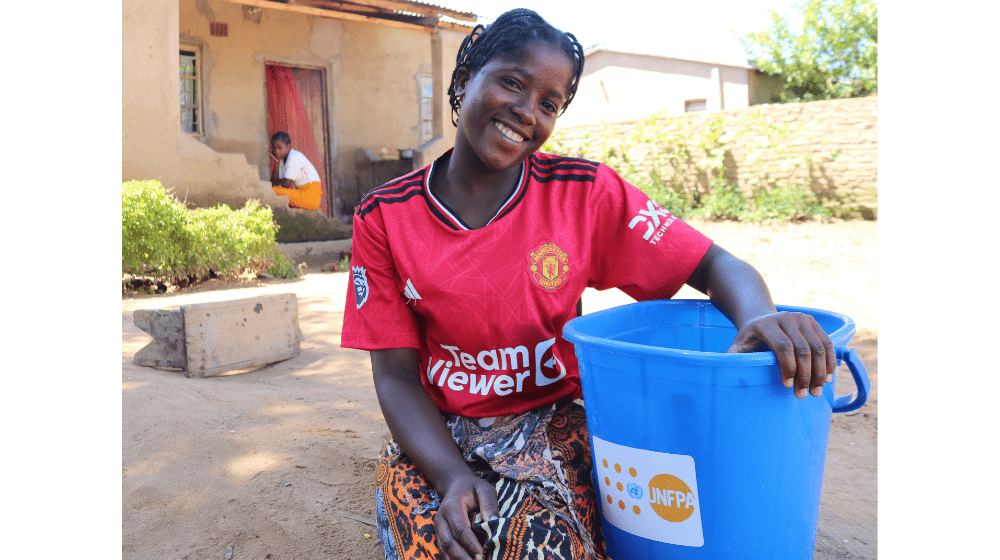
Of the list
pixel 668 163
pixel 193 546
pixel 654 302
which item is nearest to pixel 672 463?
pixel 654 302

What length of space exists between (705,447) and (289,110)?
8773 millimetres

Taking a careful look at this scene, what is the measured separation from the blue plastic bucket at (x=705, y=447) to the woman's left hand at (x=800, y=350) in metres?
0.02

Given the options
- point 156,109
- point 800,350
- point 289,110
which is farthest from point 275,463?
point 289,110

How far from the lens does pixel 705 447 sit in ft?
3.82

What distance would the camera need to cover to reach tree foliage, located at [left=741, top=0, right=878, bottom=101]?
1493cm

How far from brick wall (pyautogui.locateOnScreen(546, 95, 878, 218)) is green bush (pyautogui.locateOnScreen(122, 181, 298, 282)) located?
6104 millimetres

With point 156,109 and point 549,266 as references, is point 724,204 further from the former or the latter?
point 549,266

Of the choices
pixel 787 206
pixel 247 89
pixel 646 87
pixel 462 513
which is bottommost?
pixel 462 513

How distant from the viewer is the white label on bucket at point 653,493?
1.20 m

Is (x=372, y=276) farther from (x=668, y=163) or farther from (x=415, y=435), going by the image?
(x=668, y=163)

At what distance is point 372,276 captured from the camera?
5.25 feet

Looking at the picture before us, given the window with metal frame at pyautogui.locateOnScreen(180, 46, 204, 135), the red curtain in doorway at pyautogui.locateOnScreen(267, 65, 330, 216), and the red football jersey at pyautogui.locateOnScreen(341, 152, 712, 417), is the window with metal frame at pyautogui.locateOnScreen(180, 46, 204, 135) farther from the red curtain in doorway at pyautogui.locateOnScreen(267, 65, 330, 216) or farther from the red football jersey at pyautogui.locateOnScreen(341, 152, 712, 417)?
the red football jersey at pyautogui.locateOnScreen(341, 152, 712, 417)

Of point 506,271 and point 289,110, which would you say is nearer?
point 506,271

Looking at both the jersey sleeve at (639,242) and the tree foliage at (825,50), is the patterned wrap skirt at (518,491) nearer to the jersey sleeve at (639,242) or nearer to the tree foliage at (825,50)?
the jersey sleeve at (639,242)
